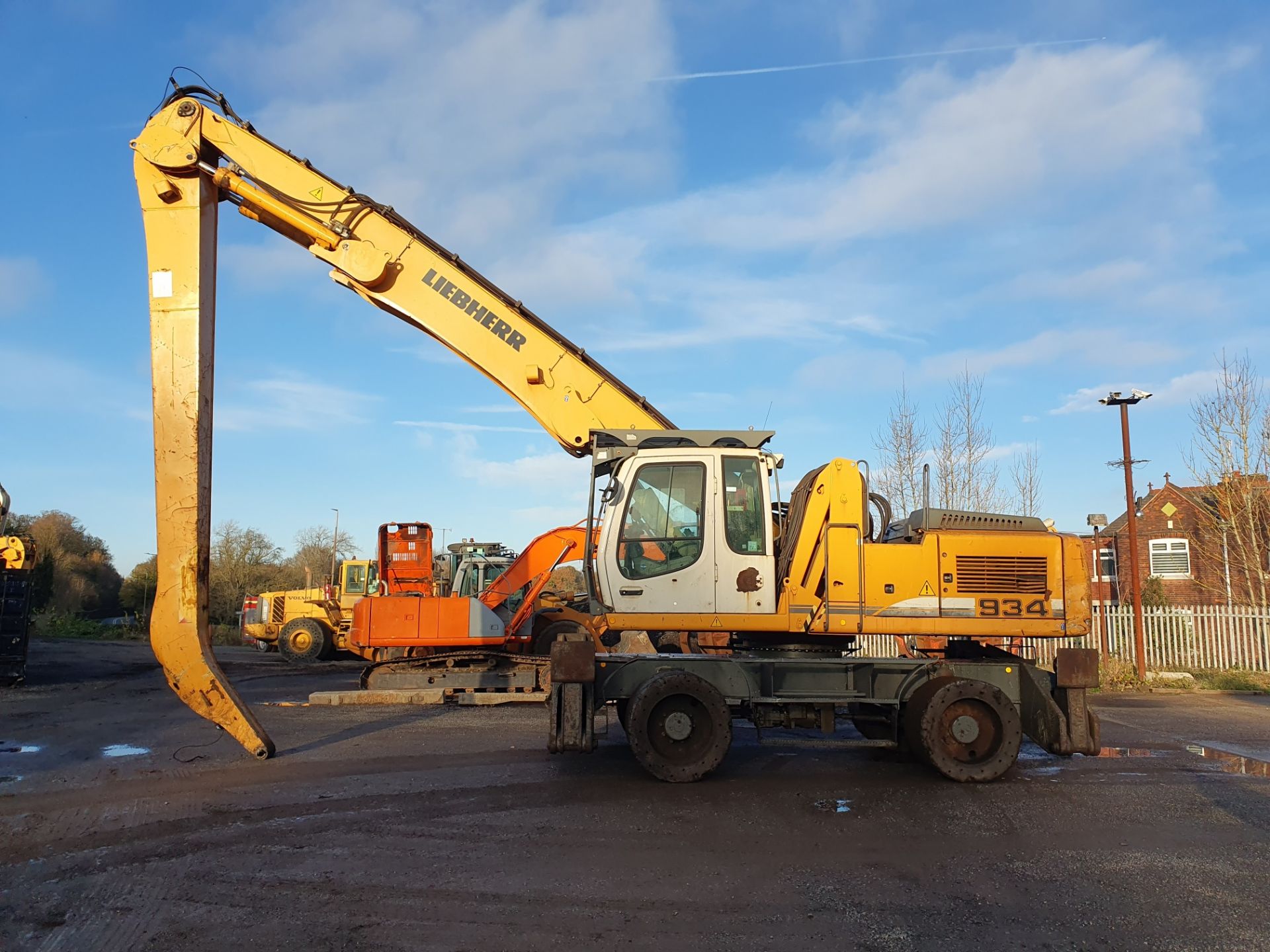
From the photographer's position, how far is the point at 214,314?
8797 mm

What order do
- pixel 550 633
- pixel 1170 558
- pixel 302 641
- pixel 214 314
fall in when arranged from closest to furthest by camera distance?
pixel 214 314, pixel 550 633, pixel 302 641, pixel 1170 558

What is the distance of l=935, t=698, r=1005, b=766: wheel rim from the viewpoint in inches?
312

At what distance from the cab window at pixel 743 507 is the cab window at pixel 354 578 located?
1778 centimetres

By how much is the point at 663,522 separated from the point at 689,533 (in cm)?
26

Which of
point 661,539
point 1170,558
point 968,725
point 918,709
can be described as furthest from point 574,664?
point 1170,558

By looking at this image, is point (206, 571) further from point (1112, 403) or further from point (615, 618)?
point (1112, 403)

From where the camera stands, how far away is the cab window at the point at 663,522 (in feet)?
26.1

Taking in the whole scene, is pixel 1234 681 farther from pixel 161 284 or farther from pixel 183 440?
pixel 161 284

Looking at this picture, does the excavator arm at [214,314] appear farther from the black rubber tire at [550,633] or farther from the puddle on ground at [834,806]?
the black rubber tire at [550,633]

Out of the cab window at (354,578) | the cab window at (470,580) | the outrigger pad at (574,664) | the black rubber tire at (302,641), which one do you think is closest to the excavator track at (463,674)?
the cab window at (470,580)

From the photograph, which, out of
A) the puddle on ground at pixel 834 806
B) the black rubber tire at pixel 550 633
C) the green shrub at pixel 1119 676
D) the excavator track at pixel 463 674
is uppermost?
the black rubber tire at pixel 550 633

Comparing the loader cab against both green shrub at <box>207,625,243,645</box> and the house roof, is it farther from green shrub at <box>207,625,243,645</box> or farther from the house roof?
the house roof

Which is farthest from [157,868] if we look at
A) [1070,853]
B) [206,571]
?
[1070,853]

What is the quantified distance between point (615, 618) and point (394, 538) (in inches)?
400
